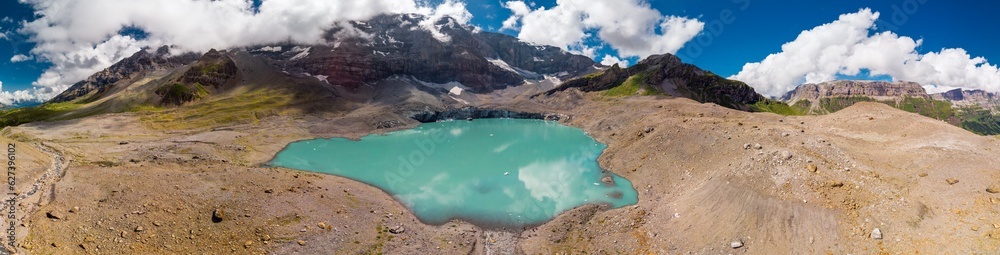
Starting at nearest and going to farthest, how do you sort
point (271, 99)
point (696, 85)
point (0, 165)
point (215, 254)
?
point (215, 254), point (0, 165), point (271, 99), point (696, 85)

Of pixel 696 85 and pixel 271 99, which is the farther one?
pixel 696 85

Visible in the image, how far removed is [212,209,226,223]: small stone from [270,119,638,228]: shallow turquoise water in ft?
54.0

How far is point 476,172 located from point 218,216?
35862 mm

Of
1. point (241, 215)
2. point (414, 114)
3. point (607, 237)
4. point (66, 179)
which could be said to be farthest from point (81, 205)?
point (414, 114)

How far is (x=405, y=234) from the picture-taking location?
111ft

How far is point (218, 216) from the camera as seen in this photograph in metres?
29.4

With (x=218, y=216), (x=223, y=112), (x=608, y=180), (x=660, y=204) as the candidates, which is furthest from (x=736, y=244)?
(x=223, y=112)

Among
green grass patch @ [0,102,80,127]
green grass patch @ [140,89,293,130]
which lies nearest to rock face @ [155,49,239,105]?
green grass patch @ [140,89,293,130]

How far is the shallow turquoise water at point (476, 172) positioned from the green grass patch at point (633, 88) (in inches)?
3217

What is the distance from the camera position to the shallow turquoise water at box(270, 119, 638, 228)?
4297 cm

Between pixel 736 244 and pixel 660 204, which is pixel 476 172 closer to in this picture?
pixel 660 204

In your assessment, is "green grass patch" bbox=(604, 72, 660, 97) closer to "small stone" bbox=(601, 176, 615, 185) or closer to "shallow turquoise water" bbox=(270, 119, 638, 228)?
"shallow turquoise water" bbox=(270, 119, 638, 228)

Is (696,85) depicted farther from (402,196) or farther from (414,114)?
(402,196)

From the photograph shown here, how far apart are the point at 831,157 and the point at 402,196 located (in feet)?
140
